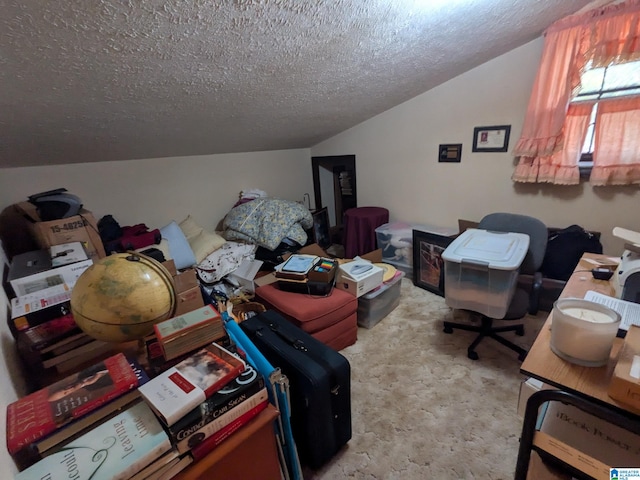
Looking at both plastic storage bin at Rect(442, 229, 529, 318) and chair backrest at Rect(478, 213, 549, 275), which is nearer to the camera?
plastic storage bin at Rect(442, 229, 529, 318)

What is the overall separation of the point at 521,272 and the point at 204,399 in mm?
2138

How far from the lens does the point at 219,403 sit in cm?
78

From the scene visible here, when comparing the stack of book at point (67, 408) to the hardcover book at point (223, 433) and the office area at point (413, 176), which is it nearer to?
the hardcover book at point (223, 433)

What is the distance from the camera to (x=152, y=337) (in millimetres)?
1058

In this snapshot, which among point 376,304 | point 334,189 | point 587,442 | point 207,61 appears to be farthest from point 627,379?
point 334,189

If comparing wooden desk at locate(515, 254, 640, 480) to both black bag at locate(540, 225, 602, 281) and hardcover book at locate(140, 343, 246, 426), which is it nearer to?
hardcover book at locate(140, 343, 246, 426)

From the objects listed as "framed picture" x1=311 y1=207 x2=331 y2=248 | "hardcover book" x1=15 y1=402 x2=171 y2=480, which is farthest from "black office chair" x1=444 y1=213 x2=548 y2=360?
"framed picture" x1=311 y1=207 x2=331 y2=248

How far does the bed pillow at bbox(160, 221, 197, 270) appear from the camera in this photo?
238cm

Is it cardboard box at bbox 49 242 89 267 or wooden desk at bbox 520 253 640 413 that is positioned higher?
cardboard box at bbox 49 242 89 267

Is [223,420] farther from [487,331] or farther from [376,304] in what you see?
[487,331]

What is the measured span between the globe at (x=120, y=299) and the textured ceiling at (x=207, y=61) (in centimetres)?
74

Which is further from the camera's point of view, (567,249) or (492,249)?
(567,249)

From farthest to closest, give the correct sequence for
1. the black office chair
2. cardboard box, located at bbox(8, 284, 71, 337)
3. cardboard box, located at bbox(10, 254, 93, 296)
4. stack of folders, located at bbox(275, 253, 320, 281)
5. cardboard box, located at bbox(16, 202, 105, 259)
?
stack of folders, located at bbox(275, 253, 320, 281) < the black office chair < cardboard box, located at bbox(16, 202, 105, 259) < cardboard box, located at bbox(10, 254, 93, 296) < cardboard box, located at bbox(8, 284, 71, 337)

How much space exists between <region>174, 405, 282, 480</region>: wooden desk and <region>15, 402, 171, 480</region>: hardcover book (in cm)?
13
